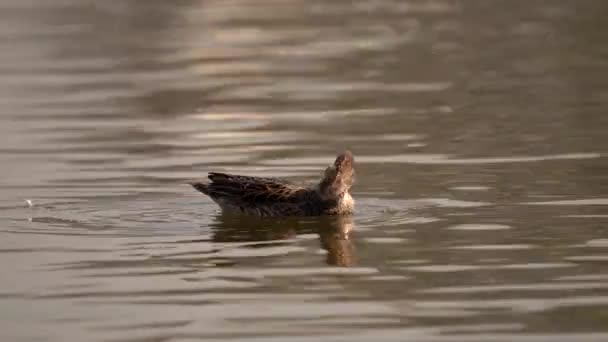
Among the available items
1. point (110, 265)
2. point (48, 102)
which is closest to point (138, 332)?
point (110, 265)

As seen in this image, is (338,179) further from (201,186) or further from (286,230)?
(201,186)

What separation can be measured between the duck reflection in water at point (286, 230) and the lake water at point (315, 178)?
0.04 m

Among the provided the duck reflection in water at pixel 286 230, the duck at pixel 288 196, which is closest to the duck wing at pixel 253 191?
the duck at pixel 288 196

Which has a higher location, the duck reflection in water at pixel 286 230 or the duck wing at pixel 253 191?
the duck wing at pixel 253 191

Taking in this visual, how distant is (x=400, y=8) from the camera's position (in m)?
35.9

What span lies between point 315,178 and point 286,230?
2.57 m

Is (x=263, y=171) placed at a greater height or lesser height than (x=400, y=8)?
lesser

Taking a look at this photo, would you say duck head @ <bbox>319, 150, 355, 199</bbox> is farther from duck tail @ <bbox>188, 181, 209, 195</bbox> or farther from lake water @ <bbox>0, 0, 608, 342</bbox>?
duck tail @ <bbox>188, 181, 209, 195</bbox>

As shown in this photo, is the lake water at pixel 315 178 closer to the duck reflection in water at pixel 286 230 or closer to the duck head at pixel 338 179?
the duck reflection in water at pixel 286 230

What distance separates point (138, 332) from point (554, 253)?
3.53 m

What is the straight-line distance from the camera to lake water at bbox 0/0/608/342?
1110cm

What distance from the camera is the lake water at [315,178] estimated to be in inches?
437

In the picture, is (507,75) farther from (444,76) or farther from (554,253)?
(554,253)

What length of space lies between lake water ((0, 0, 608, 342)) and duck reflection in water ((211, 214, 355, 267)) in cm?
4
